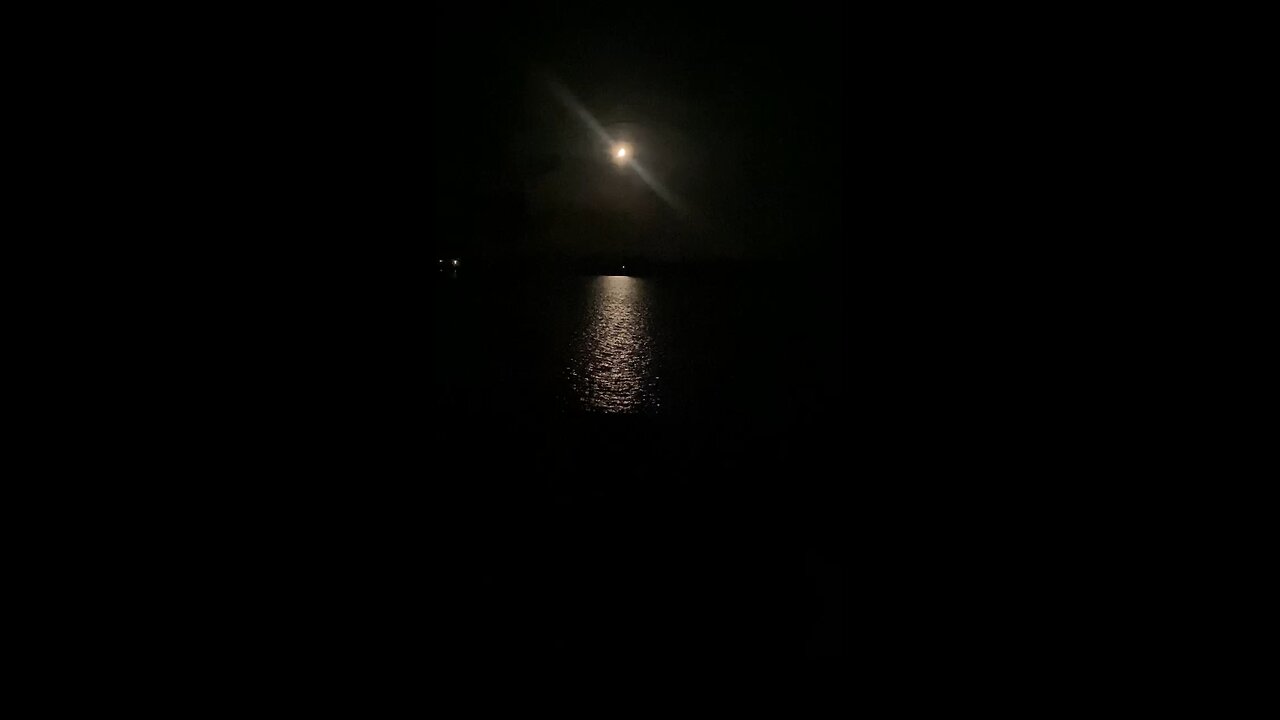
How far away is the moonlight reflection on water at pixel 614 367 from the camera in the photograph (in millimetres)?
4145

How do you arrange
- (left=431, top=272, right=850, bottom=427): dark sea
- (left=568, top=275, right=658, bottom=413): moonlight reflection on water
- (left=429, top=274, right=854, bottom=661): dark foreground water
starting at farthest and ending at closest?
1. (left=568, top=275, right=658, bottom=413): moonlight reflection on water
2. (left=431, top=272, right=850, bottom=427): dark sea
3. (left=429, top=274, right=854, bottom=661): dark foreground water

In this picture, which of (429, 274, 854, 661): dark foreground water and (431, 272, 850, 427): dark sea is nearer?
(429, 274, 854, 661): dark foreground water

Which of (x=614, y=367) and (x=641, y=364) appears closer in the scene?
(x=614, y=367)

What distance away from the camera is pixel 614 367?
540cm

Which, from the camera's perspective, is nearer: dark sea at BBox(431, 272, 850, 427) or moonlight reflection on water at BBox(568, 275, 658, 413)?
dark sea at BBox(431, 272, 850, 427)

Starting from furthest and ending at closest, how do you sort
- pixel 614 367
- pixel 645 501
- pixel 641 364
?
1. pixel 641 364
2. pixel 614 367
3. pixel 645 501

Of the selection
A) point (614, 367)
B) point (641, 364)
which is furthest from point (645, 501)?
point (641, 364)

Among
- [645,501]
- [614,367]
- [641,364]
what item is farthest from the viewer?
[641,364]

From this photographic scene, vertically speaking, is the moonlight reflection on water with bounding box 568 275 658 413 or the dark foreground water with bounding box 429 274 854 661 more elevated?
the moonlight reflection on water with bounding box 568 275 658 413

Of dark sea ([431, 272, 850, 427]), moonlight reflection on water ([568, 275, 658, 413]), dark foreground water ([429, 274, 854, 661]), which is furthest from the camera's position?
moonlight reflection on water ([568, 275, 658, 413])

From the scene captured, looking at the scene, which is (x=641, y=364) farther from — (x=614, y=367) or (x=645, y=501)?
(x=645, y=501)

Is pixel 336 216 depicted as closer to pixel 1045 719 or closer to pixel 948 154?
pixel 948 154

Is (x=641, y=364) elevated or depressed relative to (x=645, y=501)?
elevated

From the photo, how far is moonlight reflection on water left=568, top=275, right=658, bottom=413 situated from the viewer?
13.6 ft
